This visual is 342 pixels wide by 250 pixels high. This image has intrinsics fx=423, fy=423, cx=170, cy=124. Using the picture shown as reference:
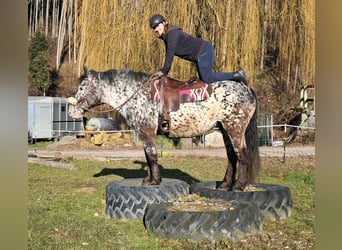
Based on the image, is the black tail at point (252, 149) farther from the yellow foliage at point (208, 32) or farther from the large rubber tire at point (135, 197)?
the yellow foliage at point (208, 32)

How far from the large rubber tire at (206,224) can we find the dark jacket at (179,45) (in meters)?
1.10

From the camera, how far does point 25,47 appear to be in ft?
4.51

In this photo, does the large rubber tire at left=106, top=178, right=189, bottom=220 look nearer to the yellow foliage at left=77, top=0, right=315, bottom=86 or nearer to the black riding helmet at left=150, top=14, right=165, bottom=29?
the black riding helmet at left=150, top=14, right=165, bottom=29

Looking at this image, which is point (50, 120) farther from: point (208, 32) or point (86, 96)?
point (86, 96)

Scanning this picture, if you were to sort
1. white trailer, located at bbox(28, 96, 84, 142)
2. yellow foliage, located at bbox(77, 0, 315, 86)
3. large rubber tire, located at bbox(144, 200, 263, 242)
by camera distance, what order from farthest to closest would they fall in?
white trailer, located at bbox(28, 96, 84, 142) → yellow foliage, located at bbox(77, 0, 315, 86) → large rubber tire, located at bbox(144, 200, 263, 242)

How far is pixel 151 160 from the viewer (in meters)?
3.27

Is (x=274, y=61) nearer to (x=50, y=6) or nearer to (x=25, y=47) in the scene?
(x=50, y=6)

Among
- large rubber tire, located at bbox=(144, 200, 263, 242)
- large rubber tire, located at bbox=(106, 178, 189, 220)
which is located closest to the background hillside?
large rubber tire, located at bbox=(106, 178, 189, 220)

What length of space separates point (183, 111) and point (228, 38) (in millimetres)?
3068

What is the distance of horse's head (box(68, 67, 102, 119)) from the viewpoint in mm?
3258

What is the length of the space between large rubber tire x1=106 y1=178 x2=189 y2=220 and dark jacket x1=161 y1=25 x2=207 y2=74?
0.89 m

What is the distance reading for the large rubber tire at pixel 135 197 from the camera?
3.12 m
